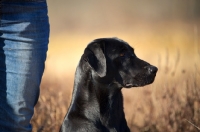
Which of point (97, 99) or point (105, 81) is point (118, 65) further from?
point (97, 99)

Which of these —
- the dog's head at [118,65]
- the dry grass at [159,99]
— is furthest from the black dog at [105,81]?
the dry grass at [159,99]

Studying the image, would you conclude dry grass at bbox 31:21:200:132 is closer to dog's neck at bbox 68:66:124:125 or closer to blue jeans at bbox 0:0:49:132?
dog's neck at bbox 68:66:124:125

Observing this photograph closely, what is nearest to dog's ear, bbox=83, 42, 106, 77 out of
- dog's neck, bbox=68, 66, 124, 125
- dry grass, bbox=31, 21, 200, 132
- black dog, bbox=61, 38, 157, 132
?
black dog, bbox=61, 38, 157, 132

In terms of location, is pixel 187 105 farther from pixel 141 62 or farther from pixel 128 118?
pixel 141 62

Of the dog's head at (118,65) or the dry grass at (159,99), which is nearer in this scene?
the dog's head at (118,65)

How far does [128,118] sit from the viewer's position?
17.5ft

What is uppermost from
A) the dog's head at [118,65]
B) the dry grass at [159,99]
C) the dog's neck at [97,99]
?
the dog's head at [118,65]

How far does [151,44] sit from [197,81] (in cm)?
66

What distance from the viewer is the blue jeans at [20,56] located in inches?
119

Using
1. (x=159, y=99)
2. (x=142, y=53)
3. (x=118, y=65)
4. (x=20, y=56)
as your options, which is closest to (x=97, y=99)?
(x=118, y=65)

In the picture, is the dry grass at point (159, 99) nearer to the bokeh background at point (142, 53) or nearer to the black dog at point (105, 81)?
the bokeh background at point (142, 53)

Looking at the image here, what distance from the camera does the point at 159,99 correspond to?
5152 mm

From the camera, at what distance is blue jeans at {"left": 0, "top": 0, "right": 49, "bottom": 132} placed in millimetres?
3018

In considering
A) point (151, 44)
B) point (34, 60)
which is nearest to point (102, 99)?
point (34, 60)
